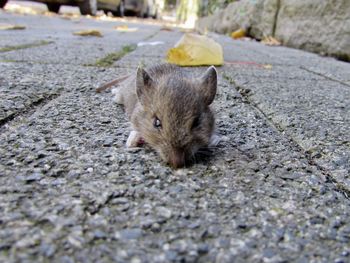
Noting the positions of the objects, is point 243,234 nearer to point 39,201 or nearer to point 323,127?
point 39,201

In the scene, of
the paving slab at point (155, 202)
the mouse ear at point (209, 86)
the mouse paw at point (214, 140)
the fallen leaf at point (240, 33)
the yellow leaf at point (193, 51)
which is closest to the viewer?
the paving slab at point (155, 202)

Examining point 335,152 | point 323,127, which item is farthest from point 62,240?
point 323,127

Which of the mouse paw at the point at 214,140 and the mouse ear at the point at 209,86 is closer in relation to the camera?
the mouse paw at the point at 214,140

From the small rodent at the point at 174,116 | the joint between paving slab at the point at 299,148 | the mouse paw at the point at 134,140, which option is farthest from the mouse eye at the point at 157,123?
the joint between paving slab at the point at 299,148

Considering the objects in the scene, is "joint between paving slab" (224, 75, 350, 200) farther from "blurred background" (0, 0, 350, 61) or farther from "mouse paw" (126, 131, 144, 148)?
"blurred background" (0, 0, 350, 61)

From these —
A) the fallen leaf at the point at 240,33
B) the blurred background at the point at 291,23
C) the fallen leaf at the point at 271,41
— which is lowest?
the fallen leaf at the point at 240,33

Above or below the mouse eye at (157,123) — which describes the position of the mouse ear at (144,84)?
above

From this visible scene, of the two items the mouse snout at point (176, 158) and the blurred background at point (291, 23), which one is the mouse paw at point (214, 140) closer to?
the mouse snout at point (176, 158)
